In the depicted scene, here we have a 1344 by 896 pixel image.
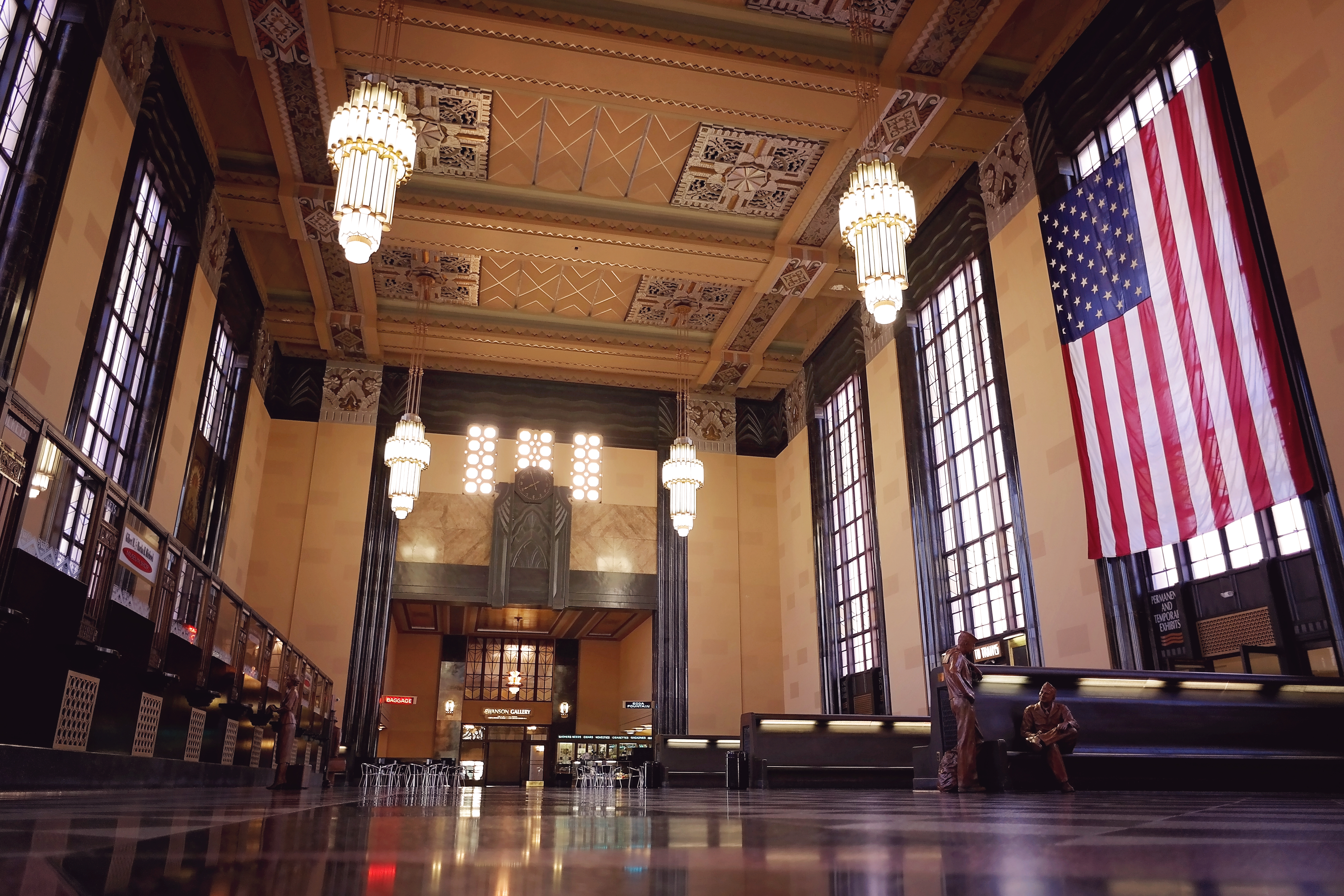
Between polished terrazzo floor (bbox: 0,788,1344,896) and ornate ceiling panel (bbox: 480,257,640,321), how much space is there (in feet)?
47.3

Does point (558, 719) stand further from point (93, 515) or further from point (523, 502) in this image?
point (93, 515)

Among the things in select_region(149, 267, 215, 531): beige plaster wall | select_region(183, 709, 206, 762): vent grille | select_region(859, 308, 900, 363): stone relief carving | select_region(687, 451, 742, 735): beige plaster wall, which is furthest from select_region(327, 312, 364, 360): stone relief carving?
select_region(183, 709, 206, 762): vent grille

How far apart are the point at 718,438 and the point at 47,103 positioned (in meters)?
15.3

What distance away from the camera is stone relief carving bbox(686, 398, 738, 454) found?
21.4 m

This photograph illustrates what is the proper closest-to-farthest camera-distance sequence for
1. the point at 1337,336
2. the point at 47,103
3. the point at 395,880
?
the point at 395,880, the point at 1337,336, the point at 47,103

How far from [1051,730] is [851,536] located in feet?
34.3

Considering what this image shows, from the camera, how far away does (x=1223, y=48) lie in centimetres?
876

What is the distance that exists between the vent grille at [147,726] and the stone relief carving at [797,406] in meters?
14.7

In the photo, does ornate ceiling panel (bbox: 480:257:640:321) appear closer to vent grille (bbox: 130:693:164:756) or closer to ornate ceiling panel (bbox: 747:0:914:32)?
ornate ceiling panel (bbox: 747:0:914:32)

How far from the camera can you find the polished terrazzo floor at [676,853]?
3.29 feet

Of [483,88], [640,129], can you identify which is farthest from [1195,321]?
[483,88]

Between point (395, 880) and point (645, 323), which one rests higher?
point (645, 323)

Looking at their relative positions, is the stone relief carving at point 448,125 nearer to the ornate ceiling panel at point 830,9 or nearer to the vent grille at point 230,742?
the ornate ceiling panel at point 830,9

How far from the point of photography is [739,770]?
1252 cm
